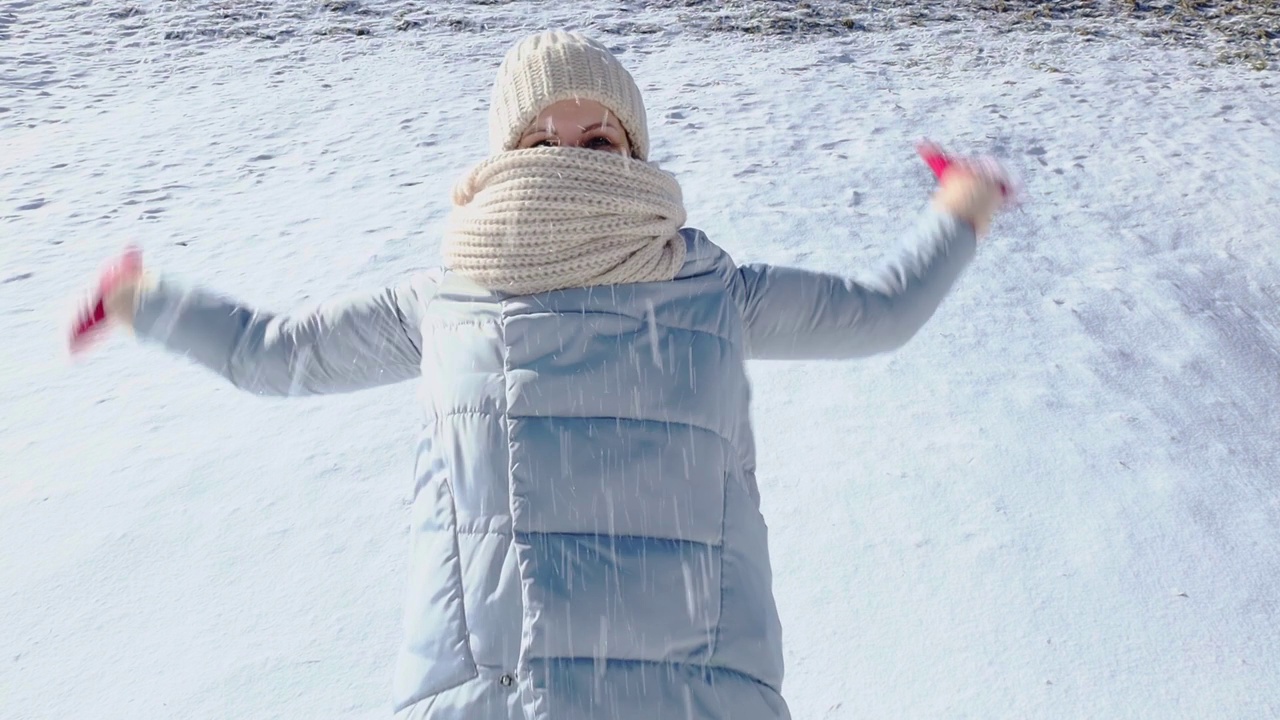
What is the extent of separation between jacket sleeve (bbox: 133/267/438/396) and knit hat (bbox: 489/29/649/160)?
276 mm

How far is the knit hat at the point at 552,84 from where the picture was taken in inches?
67.5

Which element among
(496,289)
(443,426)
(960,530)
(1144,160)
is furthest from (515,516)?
(1144,160)

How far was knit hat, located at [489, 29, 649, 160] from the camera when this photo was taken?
5.63ft

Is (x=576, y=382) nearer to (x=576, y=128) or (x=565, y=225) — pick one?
(x=565, y=225)

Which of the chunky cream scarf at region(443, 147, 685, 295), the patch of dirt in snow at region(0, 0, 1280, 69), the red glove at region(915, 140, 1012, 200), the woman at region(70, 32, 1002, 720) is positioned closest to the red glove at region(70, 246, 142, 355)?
the woman at region(70, 32, 1002, 720)

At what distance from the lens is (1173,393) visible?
339cm

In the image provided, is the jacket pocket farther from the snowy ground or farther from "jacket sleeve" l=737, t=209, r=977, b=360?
the snowy ground

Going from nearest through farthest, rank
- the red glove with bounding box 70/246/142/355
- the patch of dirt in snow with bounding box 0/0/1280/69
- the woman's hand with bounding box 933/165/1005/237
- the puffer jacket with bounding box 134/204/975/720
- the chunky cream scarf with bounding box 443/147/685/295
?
the puffer jacket with bounding box 134/204/975/720
the chunky cream scarf with bounding box 443/147/685/295
the red glove with bounding box 70/246/142/355
the woman's hand with bounding box 933/165/1005/237
the patch of dirt in snow with bounding box 0/0/1280/69

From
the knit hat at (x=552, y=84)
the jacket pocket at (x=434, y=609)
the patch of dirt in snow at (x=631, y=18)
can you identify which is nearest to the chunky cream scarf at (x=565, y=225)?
the knit hat at (x=552, y=84)

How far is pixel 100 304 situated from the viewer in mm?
1717

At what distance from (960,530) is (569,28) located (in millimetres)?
5660

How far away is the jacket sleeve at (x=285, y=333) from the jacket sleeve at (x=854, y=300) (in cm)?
53

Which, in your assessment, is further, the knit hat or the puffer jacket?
the knit hat

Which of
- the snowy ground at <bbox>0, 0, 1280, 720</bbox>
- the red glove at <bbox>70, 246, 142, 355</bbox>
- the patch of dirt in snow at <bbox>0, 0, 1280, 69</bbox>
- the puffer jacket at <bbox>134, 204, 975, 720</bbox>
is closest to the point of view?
the puffer jacket at <bbox>134, 204, 975, 720</bbox>
